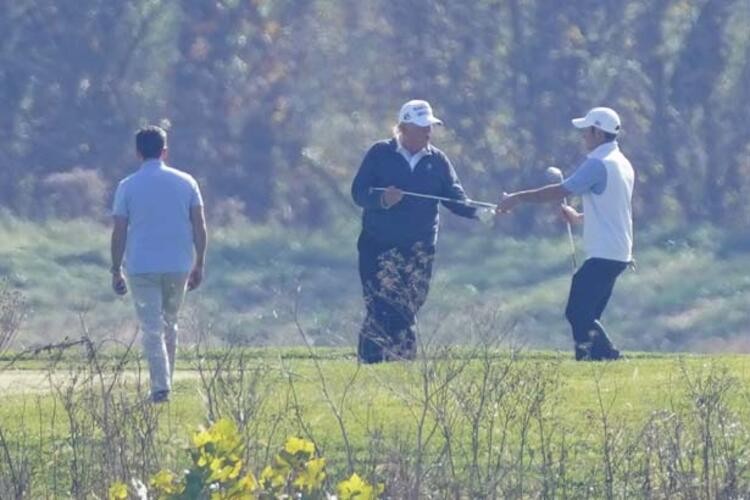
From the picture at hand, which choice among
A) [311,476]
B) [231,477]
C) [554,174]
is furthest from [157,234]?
[231,477]

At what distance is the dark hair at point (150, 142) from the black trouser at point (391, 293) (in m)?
1.40

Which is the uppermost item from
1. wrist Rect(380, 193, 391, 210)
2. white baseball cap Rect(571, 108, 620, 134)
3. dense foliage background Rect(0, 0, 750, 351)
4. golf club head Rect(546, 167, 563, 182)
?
dense foliage background Rect(0, 0, 750, 351)

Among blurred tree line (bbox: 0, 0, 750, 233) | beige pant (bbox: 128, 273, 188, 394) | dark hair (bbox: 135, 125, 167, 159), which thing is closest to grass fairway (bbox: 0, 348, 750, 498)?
beige pant (bbox: 128, 273, 188, 394)

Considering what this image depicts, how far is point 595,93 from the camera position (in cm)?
3259

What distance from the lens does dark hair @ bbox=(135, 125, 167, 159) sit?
475 inches

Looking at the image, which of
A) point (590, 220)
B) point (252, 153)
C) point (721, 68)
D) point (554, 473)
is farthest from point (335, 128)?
point (554, 473)

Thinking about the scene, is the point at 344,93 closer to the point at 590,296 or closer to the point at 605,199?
the point at 590,296

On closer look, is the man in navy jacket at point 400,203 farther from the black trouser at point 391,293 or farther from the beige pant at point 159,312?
the beige pant at point 159,312

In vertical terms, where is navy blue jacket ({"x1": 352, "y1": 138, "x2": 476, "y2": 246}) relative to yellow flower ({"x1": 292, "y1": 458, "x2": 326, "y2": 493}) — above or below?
above

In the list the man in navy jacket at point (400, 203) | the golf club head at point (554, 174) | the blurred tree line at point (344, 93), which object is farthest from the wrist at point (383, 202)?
the blurred tree line at point (344, 93)

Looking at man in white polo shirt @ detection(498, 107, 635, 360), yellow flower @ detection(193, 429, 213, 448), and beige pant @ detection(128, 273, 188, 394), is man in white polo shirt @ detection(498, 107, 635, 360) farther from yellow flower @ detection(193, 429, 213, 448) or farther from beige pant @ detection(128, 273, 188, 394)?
yellow flower @ detection(193, 429, 213, 448)

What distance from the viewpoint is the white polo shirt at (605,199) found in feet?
42.3

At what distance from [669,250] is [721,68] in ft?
14.6

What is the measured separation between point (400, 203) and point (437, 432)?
309cm
